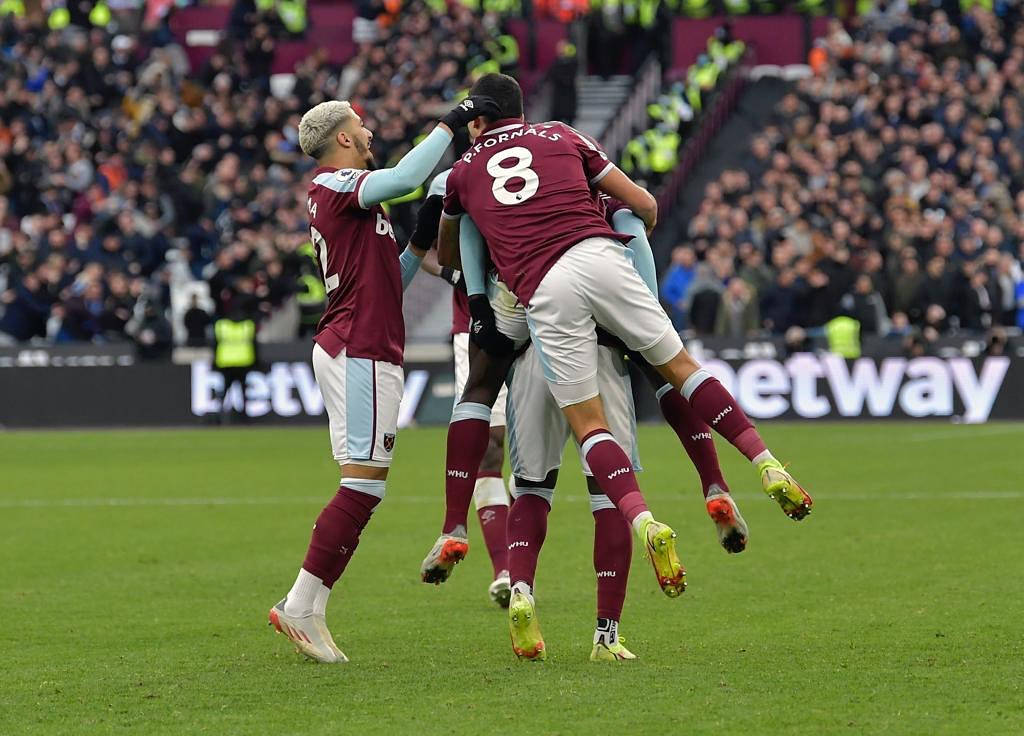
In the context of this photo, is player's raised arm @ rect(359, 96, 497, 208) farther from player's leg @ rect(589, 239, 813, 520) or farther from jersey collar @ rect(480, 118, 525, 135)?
player's leg @ rect(589, 239, 813, 520)

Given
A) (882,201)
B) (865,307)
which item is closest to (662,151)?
(882,201)

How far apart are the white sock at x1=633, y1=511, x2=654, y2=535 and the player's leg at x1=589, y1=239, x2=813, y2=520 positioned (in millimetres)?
537

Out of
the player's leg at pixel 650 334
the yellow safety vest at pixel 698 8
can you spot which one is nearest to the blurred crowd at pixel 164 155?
the yellow safety vest at pixel 698 8

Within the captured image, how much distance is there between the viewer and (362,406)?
685cm

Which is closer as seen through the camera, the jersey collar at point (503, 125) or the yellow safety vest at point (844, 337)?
the jersey collar at point (503, 125)

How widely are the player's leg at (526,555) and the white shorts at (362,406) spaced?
565 mm

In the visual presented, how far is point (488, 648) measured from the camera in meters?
6.99

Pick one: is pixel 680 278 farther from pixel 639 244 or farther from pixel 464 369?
pixel 639 244

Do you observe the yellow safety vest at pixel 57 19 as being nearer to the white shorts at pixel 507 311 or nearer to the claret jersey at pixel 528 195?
the white shorts at pixel 507 311

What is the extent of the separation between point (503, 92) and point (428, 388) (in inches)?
578

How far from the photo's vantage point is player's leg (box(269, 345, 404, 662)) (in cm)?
684

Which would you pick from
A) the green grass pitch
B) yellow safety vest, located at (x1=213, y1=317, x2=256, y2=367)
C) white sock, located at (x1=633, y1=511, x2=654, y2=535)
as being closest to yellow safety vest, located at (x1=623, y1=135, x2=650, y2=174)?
yellow safety vest, located at (x1=213, y1=317, x2=256, y2=367)

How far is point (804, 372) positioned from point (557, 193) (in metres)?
14.4

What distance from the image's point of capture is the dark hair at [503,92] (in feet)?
22.6
